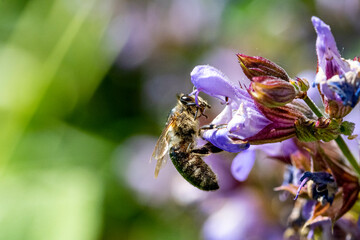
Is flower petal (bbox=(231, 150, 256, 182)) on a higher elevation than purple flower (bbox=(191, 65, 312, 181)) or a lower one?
lower

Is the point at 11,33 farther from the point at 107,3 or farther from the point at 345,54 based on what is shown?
the point at 345,54

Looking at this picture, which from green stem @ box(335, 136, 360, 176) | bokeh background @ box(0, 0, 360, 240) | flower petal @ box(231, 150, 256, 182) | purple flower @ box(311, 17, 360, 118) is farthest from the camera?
Result: bokeh background @ box(0, 0, 360, 240)

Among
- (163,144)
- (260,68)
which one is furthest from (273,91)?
(163,144)

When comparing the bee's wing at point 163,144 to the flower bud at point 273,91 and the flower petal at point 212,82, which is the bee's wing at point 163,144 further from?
the flower bud at point 273,91

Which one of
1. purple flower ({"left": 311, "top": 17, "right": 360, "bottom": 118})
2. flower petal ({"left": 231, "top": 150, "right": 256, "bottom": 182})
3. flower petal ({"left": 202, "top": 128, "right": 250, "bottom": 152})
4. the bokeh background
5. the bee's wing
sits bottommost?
the bokeh background

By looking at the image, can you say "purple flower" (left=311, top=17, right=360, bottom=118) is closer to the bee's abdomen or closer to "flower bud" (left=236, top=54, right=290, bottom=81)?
"flower bud" (left=236, top=54, right=290, bottom=81)

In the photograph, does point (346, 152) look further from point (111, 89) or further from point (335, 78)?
point (111, 89)

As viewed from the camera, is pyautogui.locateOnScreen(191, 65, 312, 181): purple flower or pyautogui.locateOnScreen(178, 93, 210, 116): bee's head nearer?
pyautogui.locateOnScreen(191, 65, 312, 181): purple flower

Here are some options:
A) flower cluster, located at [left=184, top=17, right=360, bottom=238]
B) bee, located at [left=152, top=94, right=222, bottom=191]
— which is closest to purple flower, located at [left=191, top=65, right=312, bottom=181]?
flower cluster, located at [left=184, top=17, right=360, bottom=238]
